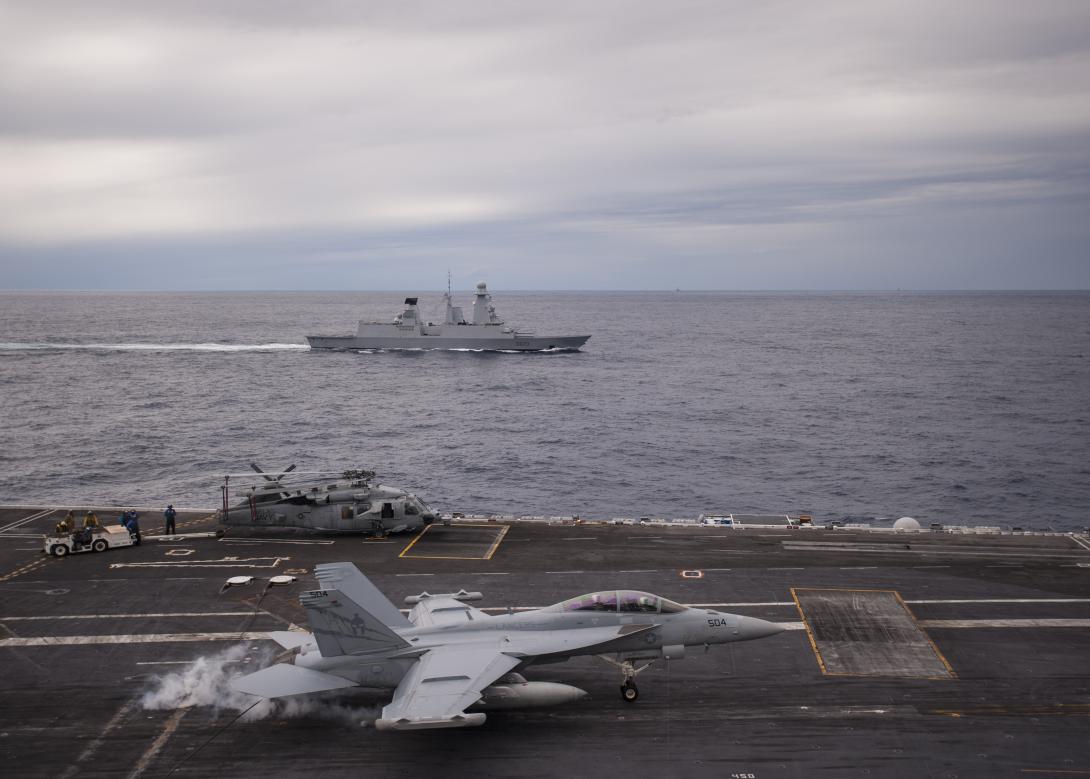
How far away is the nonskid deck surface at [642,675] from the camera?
21219 millimetres

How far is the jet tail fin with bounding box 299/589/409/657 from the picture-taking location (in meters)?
22.8

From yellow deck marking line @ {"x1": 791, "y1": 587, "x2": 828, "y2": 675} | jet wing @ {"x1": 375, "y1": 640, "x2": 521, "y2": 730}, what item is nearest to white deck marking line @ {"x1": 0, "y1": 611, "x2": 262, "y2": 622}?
jet wing @ {"x1": 375, "y1": 640, "x2": 521, "y2": 730}

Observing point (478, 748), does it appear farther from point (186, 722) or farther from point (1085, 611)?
point (1085, 611)

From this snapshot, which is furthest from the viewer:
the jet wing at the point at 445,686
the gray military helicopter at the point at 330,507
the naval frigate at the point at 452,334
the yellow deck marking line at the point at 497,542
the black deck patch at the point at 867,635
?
the naval frigate at the point at 452,334

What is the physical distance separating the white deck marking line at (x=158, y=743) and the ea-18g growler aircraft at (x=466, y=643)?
104 inches

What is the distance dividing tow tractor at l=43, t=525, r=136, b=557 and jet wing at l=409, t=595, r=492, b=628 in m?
20.6

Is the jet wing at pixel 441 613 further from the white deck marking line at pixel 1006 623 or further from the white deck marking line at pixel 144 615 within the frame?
the white deck marking line at pixel 1006 623

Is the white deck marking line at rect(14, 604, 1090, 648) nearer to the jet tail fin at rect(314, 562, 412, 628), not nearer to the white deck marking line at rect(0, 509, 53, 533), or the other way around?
the jet tail fin at rect(314, 562, 412, 628)

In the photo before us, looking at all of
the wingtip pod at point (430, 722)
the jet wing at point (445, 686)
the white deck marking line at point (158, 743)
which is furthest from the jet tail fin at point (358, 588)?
the white deck marking line at point (158, 743)

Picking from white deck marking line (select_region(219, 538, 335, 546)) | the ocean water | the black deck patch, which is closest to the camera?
the black deck patch

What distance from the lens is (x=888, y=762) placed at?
20.7 m

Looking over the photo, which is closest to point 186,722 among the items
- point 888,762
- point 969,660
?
point 888,762

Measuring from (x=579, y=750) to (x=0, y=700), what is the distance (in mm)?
17584

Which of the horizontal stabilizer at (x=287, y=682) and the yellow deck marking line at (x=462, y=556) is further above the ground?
the horizontal stabilizer at (x=287, y=682)
